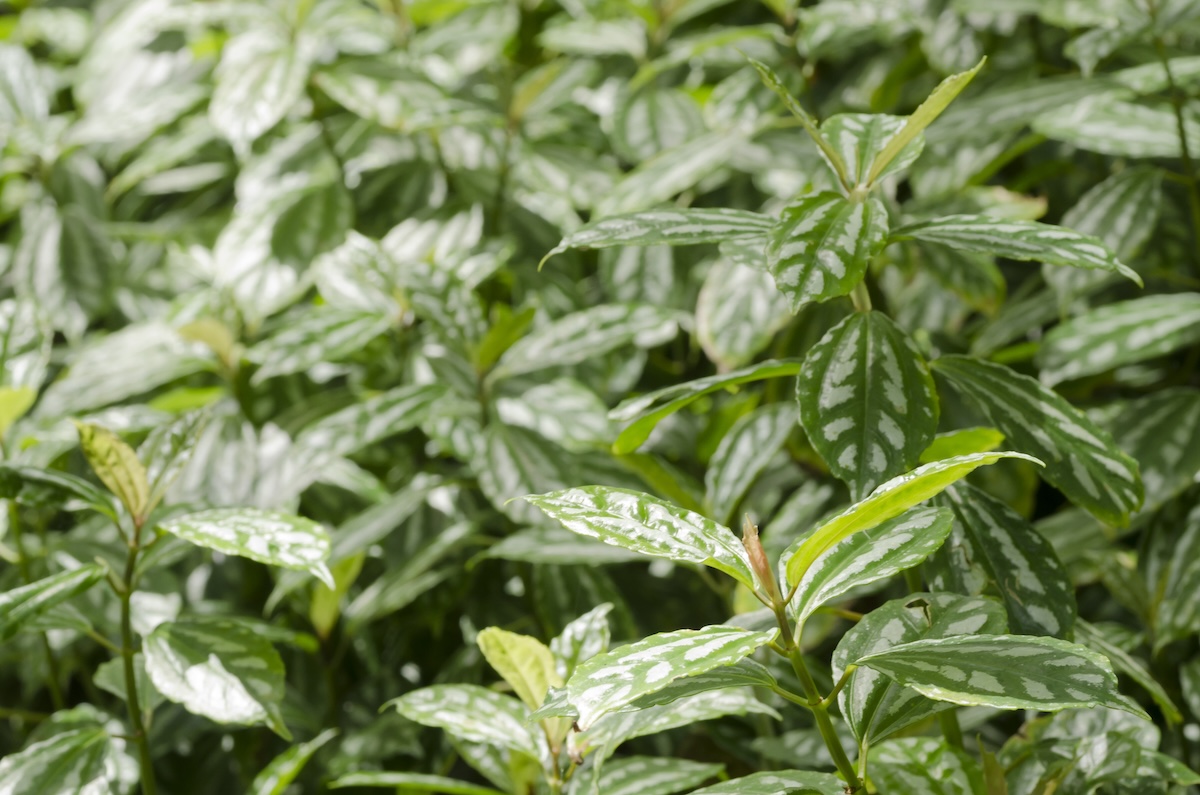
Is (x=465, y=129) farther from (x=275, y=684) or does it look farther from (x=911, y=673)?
(x=911, y=673)

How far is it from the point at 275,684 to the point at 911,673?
1.94 feet

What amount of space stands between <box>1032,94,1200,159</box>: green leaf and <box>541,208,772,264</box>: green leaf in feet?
1.81

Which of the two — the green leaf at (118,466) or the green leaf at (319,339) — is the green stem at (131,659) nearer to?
the green leaf at (118,466)

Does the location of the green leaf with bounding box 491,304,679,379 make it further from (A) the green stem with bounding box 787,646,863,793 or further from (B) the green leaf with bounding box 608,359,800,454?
(A) the green stem with bounding box 787,646,863,793

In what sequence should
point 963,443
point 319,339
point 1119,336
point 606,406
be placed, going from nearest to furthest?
point 963,443
point 1119,336
point 319,339
point 606,406

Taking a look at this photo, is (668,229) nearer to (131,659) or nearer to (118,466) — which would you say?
(118,466)

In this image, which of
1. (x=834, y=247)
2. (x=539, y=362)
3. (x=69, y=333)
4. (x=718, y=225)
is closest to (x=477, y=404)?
(x=539, y=362)

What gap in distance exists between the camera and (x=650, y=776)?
3.14ft

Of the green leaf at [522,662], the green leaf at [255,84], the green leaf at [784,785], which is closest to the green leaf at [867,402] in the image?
the green leaf at [784,785]

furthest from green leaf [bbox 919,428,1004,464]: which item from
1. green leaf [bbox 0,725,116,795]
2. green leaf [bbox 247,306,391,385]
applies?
green leaf [bbox 0,725,116,795]

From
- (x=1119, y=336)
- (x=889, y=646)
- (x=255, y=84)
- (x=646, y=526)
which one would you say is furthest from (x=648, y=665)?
(x=255, y=84)

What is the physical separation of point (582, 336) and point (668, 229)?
391mm

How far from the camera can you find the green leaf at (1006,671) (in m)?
0.66

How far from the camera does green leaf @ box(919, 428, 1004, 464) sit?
0.98 metres
